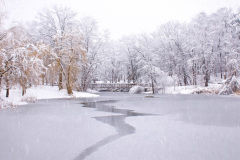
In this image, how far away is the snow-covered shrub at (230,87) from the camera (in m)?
28.0

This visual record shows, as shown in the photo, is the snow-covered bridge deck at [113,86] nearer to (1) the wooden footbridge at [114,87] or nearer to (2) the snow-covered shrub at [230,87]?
(1) the wooden footbridge at [114,87]

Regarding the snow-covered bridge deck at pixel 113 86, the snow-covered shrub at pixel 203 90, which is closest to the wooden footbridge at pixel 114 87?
the snow-covered bridge deck at pixel 113 86

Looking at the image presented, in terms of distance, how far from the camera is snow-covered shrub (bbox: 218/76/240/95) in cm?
2802

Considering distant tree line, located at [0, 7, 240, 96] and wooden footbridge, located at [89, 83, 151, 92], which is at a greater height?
distant tree line, located at [0, 7, 240, 96]

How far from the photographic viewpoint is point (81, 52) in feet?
90.6

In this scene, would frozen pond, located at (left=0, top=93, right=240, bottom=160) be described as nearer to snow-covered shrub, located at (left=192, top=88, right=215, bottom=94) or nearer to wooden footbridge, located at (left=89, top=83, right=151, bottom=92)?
snow-covered shrub, located at (left=192, top=88, right=215, bottom=94)

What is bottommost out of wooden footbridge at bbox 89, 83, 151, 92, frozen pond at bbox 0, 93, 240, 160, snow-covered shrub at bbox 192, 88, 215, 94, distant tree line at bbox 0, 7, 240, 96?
frozen pond at bbox 0, 93, 240, 160

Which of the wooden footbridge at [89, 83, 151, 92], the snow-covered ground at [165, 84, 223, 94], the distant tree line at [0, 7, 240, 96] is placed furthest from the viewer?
the wooden footbridge at [89, 83, 151, 92]

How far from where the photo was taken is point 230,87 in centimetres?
2844

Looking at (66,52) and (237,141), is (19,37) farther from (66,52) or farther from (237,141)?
(237,141)

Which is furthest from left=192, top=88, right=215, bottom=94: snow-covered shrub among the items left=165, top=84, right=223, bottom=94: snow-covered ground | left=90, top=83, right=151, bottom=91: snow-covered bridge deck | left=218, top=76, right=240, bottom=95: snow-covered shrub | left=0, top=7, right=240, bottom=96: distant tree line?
left=90, top=83, right=151, bottom=91: snow-covered bridge deck

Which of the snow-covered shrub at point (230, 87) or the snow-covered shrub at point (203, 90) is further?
the snow-covered shrub at point (203, 90)

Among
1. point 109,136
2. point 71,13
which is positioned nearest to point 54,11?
point 71,13

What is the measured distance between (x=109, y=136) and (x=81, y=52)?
21556 millimetres
